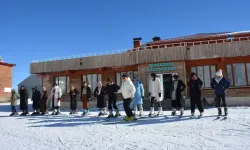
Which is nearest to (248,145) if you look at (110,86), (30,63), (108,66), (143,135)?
(143,135)

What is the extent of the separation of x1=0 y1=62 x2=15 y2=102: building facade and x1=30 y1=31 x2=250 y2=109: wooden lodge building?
14735 mm

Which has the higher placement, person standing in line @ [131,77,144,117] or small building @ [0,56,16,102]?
small building @ [0,56,16,102]

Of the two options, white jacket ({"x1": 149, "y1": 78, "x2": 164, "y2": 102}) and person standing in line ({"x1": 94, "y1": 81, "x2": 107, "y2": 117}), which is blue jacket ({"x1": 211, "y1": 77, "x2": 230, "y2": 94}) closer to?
white jacket ({"x1": 149, "y1": 78, "x2": 164, "y2": 102})

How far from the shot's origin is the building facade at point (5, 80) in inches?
1162

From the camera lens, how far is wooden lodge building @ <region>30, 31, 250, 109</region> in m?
14.7

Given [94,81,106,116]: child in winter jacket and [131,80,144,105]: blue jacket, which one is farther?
[94,81,106,116]: child in winter jacket

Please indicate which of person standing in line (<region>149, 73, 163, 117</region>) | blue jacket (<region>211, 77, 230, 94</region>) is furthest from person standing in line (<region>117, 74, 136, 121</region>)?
blue jacket (<region>211, 77, 230, 94</region>)

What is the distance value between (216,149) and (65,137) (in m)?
3.78

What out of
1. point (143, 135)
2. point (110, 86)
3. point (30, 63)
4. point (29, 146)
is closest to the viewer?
point (29, 146)

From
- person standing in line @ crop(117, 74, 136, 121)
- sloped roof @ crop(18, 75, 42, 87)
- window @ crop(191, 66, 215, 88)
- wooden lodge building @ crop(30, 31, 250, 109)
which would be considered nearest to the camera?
person standing in line @ crop(117, 74, 136, 121)

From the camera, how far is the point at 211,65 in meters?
15.6

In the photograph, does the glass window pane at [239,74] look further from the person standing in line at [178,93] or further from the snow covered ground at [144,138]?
the snow covered ground at [144,138]

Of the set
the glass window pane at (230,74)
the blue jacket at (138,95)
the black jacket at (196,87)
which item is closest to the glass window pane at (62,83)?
the blue jacket at (138,95)

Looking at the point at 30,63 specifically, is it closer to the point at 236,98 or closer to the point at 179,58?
the point at 179,58
